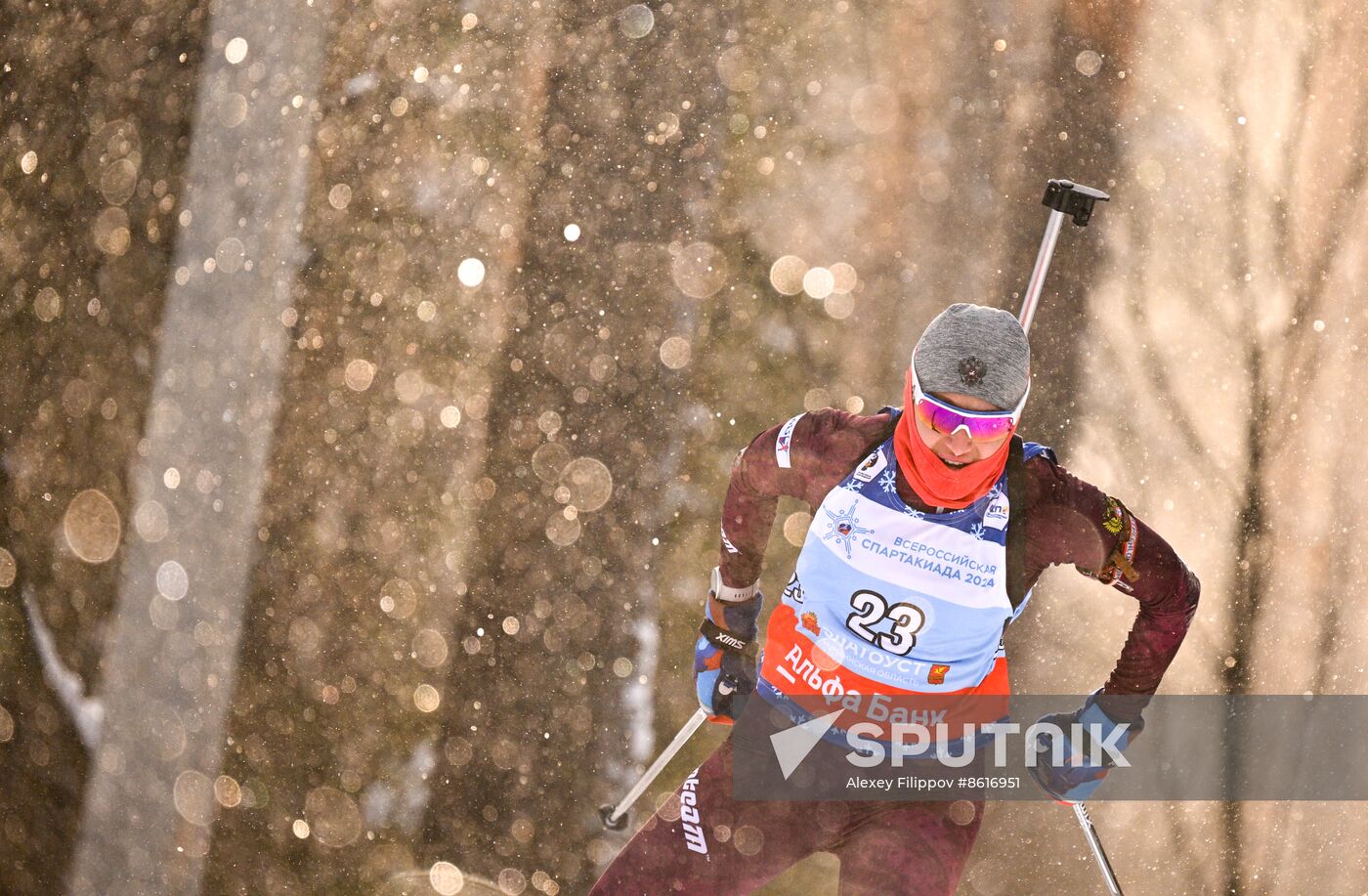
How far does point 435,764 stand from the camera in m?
3.73

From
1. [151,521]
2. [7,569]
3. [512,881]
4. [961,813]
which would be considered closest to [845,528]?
[961,813]

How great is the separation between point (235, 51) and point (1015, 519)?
3.81 metres

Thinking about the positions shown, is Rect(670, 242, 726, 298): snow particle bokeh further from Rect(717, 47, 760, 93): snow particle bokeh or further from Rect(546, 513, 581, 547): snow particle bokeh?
Rect(546, 513, 581, 547): snow particle bokeh

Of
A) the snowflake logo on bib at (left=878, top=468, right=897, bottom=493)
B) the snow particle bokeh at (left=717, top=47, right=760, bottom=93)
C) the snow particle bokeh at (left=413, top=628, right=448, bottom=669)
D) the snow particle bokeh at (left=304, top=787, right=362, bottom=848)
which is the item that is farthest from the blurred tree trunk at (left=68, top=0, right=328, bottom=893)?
the snowflake logo on bib at (left=878, top=468, right=897, bottom=493)

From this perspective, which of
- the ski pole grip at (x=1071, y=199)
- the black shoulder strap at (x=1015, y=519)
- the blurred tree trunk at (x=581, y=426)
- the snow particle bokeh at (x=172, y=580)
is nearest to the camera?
the black shoulder strap at (x=1015, y=519)

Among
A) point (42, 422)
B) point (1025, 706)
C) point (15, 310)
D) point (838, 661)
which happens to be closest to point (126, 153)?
point (15, 310)

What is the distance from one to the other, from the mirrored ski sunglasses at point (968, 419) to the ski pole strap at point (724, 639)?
105 centimetres

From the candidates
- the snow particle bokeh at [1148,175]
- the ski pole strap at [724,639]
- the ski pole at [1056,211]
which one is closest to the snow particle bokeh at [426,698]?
the ski pole strap at [724,639]

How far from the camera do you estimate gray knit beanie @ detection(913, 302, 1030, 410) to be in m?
2.37

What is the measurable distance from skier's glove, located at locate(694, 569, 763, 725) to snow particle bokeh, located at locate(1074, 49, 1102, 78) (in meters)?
2.27

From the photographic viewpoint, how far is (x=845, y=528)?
2695 millimetres

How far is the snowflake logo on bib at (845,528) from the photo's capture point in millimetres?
2680

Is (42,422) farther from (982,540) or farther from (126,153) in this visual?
(982,540)

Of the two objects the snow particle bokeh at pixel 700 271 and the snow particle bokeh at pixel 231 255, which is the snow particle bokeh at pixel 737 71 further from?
the snow particle bokeh at pixel 231 255
